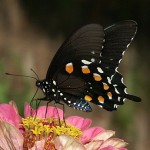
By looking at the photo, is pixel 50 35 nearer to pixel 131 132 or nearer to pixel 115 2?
pixel 115 2

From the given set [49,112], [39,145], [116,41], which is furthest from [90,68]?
[39,145]

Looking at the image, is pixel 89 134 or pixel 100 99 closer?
pixel 89 134

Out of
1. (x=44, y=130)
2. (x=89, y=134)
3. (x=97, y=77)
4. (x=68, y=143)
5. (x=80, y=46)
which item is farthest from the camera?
(x=97, y=77)

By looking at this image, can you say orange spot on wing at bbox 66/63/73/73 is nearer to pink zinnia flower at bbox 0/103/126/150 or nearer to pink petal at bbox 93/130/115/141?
pink zinnia flower at bbox 0/103/126/150

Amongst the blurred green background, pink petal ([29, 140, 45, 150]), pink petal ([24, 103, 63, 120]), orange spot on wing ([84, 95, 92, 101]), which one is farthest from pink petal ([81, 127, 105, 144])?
the blurred green background

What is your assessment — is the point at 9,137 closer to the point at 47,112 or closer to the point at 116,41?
the point at 47,112

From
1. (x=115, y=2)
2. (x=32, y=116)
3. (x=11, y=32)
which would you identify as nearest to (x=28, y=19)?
(x=11, y=32)
